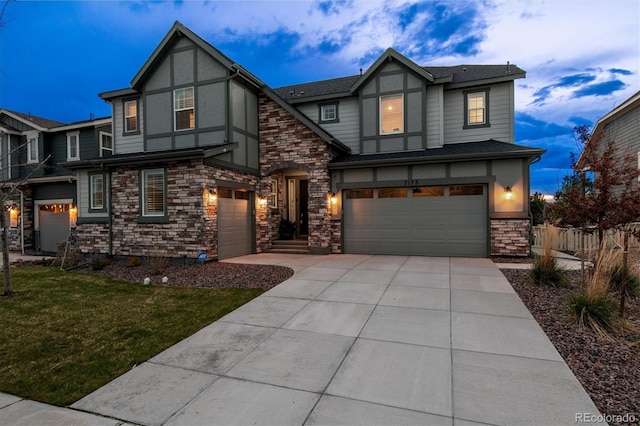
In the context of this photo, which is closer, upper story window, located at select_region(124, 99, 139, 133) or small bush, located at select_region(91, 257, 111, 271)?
small bush, located at select_region(91, 257, 111, 271)

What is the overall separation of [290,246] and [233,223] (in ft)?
8.14

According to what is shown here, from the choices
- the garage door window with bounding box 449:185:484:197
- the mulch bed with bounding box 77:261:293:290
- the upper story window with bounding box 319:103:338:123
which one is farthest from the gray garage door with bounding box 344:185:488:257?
the mulch bed with bounding box 77:261:293:290

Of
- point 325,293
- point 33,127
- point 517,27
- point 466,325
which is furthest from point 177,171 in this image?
point 517,27

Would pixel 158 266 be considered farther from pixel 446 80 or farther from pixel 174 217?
pixel 446 80

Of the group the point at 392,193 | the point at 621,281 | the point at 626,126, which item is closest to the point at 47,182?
the point at 392,193

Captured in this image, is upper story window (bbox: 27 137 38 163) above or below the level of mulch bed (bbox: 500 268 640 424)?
above

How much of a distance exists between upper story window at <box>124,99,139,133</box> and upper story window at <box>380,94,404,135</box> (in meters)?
9.71

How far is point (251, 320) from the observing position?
4961 millimetres

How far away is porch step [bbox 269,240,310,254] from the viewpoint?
12.4 meters

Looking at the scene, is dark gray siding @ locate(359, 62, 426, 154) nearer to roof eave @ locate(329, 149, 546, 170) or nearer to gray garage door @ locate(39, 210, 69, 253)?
roof eave @ locate(329, 149, 546, 170)

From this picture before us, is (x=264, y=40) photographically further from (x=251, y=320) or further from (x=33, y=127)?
(x=251, y=320)

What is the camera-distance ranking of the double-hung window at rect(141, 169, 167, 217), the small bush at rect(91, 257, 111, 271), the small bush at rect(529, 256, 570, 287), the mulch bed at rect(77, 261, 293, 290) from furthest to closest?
1. the double-hung window at rect(141, 169, 167, 217)
2. the small bush at rect(91, 257, 111, 271)
3. the mulch bed at rect(77, 261, 293, 290)
4. the small bush at rect(529, 256, 570, 287)

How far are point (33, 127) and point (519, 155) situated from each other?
854 inches

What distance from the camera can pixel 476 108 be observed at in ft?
40.3
